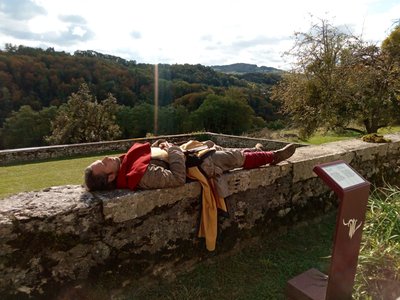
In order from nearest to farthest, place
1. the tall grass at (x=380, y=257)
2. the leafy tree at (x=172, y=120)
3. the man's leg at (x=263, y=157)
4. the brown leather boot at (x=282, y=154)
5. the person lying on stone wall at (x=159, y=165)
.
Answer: the tall grass at (x=380, y=257) < the person lying on stone wall at (x=159, y=165) < the man's leg at (x=263, y=157) < the brown leather boot at (x=282, y=154) < the leafy tree at (x=172, y=120)

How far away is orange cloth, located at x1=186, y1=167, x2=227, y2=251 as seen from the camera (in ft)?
8.63

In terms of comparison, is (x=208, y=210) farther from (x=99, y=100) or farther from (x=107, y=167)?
(x=99, y=100)

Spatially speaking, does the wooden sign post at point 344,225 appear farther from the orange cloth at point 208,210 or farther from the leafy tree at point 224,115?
the leafy tree at point 224,115

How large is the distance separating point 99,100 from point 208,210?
4197 cm

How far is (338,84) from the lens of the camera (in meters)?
10.7

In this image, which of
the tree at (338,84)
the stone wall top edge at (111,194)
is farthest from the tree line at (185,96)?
the stone wall top edge at (111,194)

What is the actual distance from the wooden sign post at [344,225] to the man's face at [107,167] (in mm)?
1529

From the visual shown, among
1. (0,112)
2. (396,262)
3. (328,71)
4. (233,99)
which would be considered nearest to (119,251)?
(396,262)

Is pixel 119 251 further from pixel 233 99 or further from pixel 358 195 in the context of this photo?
pixel 233 99

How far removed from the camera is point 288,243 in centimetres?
328

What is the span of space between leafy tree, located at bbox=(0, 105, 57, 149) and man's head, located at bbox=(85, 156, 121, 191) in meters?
34.2

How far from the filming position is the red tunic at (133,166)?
2377 millimetres

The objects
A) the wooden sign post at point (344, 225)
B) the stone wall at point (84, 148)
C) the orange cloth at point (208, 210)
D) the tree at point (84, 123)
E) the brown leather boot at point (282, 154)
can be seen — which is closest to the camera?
the wooden sign post at point (344, 225)

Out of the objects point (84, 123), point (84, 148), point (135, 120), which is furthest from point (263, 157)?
point (135, 120)
